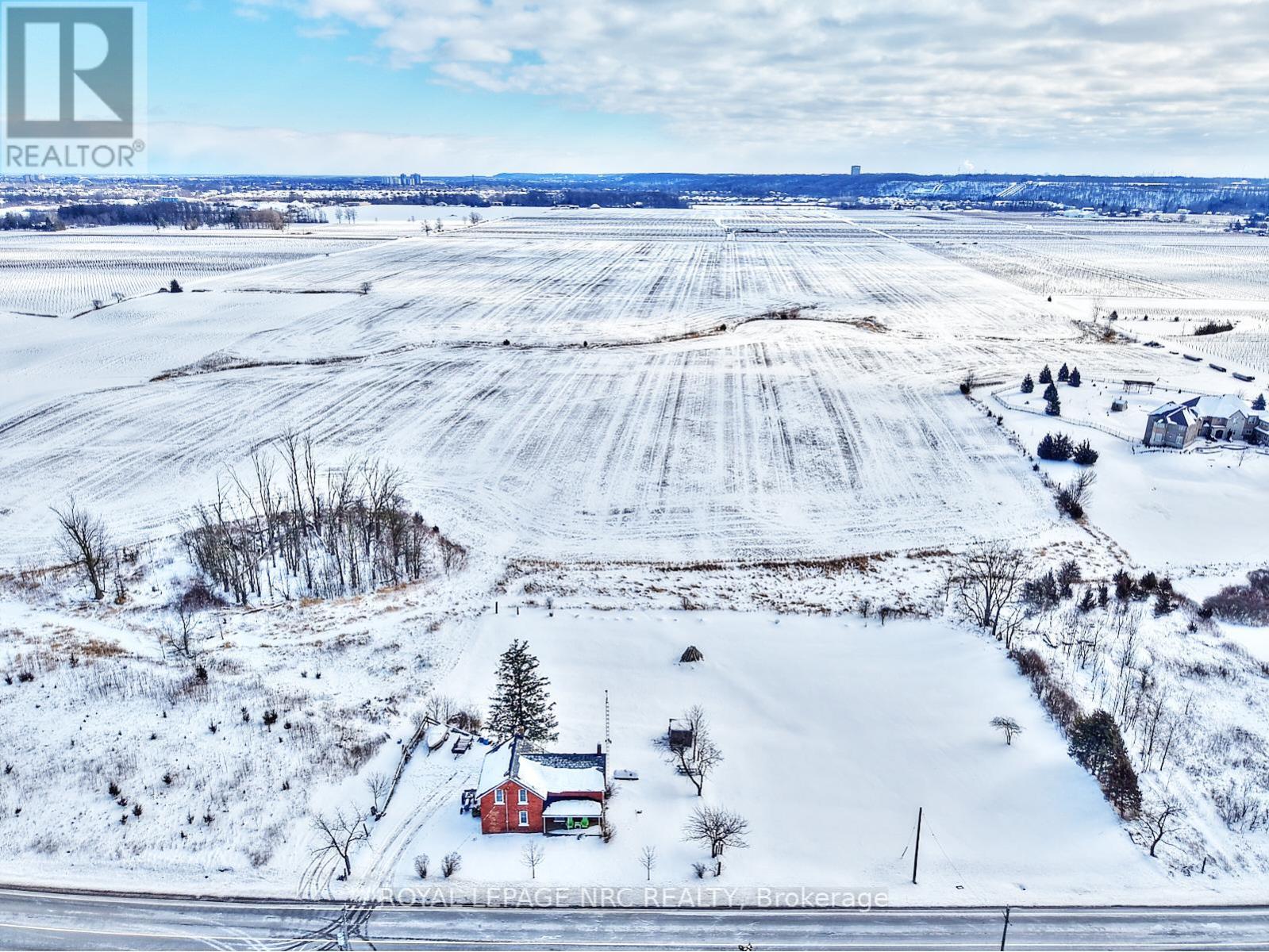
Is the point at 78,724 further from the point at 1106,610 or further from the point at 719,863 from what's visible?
the point at 1106,610

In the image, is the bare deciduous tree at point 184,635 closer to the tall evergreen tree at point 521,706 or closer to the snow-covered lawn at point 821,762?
the snow-covered lawn at point 821,762

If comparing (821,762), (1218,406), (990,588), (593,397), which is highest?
(1218,406)

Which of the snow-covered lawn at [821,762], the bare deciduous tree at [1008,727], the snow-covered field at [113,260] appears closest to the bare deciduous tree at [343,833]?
the snow-covered lawn at [821,762]

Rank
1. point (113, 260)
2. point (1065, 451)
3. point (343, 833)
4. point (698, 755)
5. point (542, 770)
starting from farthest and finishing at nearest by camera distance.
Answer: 1. point (113, 260)
2. point (1065, 451)
3. point (698, 755)
4. point (542, 770)
5. point (343, 833)

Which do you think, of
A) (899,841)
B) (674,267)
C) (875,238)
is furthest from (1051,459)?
(875,238)

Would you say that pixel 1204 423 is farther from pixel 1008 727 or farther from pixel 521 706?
pixel 521 706

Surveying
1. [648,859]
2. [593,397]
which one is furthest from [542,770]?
[593,397]

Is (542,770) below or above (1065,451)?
below
